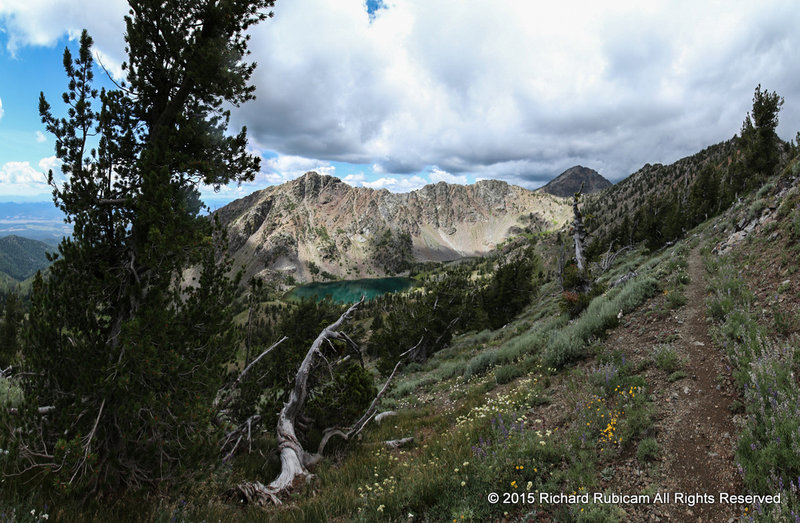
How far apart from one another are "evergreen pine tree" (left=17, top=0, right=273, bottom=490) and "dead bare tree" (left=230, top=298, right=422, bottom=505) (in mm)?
1287

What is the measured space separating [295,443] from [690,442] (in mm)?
7507

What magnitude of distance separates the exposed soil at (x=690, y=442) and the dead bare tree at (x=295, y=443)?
555cm

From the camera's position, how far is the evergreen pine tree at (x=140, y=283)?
491 cm

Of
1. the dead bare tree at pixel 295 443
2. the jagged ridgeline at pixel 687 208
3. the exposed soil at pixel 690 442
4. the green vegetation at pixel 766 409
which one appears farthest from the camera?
the jagged ridgeline at pixel 687 208

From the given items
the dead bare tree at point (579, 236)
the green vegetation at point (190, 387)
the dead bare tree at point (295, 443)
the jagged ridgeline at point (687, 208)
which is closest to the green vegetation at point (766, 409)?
the green vegetation at point (190, 387)

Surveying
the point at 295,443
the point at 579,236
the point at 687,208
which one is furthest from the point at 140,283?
the point at 687,208

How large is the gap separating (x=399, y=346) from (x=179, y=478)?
2924cm

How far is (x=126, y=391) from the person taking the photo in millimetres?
4918

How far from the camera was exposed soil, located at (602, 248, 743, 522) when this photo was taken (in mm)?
3812

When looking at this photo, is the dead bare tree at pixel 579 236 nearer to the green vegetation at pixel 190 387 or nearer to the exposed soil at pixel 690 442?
the green vegetation at pixel 190 387

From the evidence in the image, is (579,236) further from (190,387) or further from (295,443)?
(190,387)

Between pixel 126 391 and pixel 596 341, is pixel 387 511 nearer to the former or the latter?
pixel 126 391

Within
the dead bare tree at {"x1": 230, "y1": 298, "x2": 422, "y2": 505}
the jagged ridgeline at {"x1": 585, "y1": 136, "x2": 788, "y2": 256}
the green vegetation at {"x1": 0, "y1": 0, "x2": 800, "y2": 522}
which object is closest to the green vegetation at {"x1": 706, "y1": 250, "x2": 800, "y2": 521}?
the green vegetation at {"x1": 0, "y1": 0, "x2": 800, "y2": 522}

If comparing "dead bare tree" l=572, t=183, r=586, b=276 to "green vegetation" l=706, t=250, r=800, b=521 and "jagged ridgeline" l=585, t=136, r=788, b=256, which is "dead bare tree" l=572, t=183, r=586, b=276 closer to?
"jagged ridgeline" l=585, t=136, r=788, b=256
